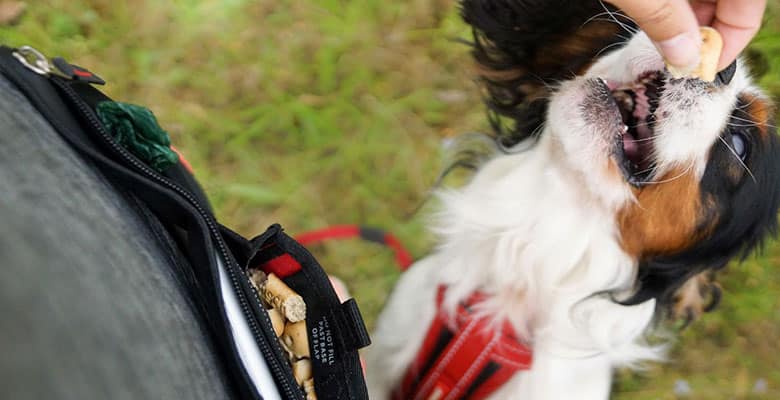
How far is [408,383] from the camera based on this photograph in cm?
150

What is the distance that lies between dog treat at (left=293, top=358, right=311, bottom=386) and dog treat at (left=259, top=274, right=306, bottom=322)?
0.21 feet

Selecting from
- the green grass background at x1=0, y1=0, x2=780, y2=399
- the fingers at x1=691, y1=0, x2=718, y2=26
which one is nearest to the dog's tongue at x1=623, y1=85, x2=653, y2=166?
the fingers at x1=691, y1=0, x2=718, y2=26

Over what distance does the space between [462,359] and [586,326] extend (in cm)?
28

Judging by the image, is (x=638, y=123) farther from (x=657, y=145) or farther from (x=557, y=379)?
(x=557, y=379)

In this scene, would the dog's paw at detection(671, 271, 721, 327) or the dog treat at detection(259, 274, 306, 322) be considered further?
the dog's paw at detection(671, 271, 721, 327)

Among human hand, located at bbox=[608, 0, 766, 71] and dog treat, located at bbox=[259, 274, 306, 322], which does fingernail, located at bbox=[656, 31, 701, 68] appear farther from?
dog treat, located at bbox=[259, 274, 306, 322]

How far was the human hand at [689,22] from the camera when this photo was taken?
76 cm

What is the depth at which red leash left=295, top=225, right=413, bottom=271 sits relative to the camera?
6.64ft

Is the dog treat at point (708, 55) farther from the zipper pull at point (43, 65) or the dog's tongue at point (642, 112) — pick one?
the zipper pull at point (43, 65)

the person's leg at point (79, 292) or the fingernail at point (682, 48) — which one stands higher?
the person's leg at point (79, 292)

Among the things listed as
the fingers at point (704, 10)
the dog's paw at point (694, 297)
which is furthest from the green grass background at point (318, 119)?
the fingers at point (704, 10)

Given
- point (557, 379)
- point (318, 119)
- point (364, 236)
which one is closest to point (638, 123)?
point (557, 379)

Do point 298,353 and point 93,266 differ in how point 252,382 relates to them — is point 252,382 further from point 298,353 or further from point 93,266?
point 93,266

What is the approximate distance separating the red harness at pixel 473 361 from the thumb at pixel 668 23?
73 centimetres
